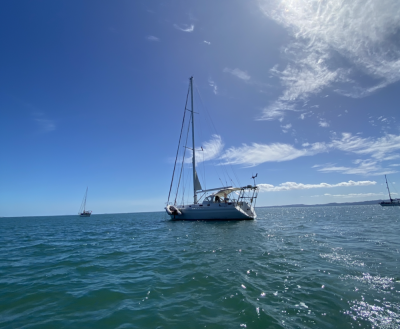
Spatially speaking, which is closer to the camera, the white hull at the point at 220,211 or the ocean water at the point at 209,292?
the ocean water at the point at 209,292

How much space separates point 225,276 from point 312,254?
18.9ft

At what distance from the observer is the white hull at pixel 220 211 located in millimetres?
33250

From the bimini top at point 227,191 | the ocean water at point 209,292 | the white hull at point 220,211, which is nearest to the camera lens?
the ocean water at point 209,292

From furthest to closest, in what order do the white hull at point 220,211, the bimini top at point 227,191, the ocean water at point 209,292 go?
the bimini top at point 227,191
the white hull at point 220,211
the ocean water at point 209,292

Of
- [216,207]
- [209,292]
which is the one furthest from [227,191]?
[209,292]

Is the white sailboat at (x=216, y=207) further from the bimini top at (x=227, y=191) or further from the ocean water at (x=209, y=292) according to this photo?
the ocean water at (x=209, y=292)

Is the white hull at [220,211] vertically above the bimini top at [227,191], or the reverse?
the bimini top at [227,191]

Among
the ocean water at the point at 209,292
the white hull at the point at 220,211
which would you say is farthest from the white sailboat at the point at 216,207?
the ocean water at the point at 209,292

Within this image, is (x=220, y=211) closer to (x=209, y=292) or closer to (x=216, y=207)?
(x=216, y=207)

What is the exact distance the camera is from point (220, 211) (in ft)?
110

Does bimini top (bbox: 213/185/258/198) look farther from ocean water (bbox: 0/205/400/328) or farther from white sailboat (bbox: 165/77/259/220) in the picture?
ocean water (bbox: 0/205/400/328)

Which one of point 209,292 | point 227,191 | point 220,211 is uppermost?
point 227,191

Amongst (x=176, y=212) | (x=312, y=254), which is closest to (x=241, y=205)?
(x=176, y=212)

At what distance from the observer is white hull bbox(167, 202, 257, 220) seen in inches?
1309
